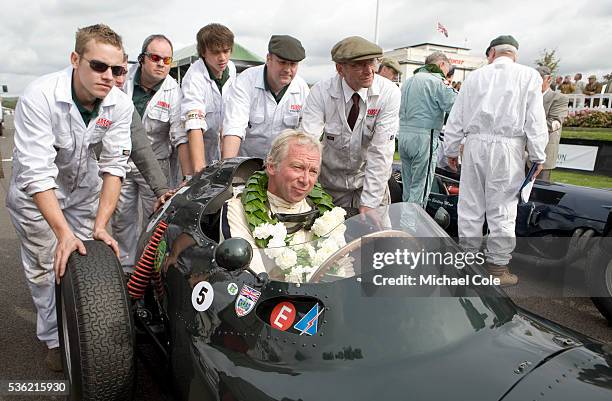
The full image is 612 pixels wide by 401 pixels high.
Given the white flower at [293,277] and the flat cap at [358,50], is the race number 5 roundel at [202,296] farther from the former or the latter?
the flat cap at [358,50]

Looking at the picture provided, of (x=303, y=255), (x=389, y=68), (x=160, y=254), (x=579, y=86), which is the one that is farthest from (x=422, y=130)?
(x=579, y=86)

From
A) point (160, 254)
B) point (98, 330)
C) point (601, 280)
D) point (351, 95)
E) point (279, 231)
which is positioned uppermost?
point (351, 95)

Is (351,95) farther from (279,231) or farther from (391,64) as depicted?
(391,64)

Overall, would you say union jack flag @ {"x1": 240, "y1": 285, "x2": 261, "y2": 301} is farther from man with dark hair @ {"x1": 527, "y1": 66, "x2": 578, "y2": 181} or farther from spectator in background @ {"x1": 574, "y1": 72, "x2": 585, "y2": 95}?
spectator in background @ {"x1": 574, "y1": 72, "x2": 585, "y2": 95}

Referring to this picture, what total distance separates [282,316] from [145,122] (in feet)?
9.33

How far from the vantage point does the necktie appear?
3.69m

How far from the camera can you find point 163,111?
13.8 ft

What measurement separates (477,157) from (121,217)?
3.00m

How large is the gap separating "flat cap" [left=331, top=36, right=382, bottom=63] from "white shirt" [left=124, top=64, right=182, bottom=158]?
1.51 meters

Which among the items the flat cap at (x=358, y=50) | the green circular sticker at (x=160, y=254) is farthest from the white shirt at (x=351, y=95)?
the green circular sticker at (x=160, y=254)

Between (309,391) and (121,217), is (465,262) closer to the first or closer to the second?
(309,391)

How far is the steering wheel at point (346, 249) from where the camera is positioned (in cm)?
197

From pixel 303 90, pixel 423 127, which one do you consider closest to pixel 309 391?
pixel 303 90

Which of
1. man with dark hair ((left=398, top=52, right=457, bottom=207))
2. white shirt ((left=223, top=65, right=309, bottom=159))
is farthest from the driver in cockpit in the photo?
man with dark hair ((left=398, top=52, right=457, bottom=207))
